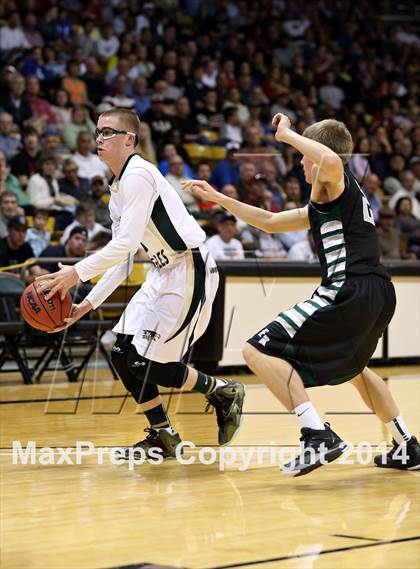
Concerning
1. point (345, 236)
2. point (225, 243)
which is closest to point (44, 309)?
point (345, 236)

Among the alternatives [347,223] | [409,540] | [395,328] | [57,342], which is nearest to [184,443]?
[347,223]

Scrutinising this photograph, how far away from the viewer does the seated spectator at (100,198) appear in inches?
480

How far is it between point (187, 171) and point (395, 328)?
324cm

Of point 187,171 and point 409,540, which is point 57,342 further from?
point 409,540

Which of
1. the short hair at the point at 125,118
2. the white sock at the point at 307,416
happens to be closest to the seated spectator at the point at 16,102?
the short hair at the point at 125,118

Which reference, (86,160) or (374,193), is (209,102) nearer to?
(86,160)

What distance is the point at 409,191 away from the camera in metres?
13.4

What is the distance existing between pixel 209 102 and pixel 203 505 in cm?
1177

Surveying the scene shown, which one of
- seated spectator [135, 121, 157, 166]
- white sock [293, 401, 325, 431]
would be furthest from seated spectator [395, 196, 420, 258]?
white sock [293, 401, 325, 431]

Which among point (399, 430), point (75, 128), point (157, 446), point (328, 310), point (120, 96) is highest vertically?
point (120, 96)

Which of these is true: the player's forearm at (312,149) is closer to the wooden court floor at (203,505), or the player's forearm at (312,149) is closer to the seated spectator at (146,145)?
the wooden court floor at (203,505)

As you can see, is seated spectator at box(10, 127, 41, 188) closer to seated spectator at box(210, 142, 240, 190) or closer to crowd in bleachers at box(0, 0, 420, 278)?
crowd in bleachers at box(0, 0, 420, 278)

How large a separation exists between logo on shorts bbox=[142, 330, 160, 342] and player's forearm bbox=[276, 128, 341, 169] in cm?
127

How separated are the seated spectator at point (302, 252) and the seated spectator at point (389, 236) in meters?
1.19
